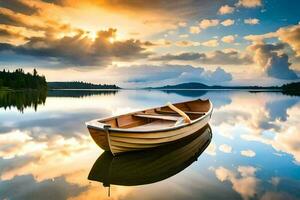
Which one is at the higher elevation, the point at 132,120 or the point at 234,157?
the point at 132,120

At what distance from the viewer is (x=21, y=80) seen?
98000mm

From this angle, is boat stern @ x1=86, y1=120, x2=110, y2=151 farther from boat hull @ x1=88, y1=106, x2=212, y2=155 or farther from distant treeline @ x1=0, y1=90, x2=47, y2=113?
distant treeline @ x1=0, y1=90, x2=47, y2=113

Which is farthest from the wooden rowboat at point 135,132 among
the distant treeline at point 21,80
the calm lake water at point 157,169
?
the distant treeline at point 21,80

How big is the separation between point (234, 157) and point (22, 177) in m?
7.31

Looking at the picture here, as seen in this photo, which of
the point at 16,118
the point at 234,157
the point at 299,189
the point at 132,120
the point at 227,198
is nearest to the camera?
the point at 227,198

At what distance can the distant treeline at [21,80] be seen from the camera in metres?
93.9

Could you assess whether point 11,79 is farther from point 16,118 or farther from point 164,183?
point 164,183

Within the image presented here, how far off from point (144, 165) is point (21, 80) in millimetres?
99984

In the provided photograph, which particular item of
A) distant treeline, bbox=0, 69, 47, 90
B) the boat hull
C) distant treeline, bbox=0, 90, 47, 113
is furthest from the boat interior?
distant treeline, bbox=0, 69, 47, 90

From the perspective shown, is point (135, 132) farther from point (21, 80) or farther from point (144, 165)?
point (21, 80)

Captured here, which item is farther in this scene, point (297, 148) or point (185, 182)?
point (297, 148)

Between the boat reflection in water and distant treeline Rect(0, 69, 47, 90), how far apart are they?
8735cm

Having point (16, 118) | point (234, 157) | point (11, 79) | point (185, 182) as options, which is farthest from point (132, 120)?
point (11, 79)

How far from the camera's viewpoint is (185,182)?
25.3 ft
